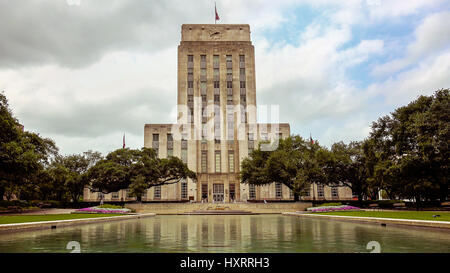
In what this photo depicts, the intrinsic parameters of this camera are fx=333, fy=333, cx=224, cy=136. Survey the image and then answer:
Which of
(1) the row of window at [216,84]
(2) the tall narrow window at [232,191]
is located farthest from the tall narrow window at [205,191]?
(1) the row of window at [216,84]

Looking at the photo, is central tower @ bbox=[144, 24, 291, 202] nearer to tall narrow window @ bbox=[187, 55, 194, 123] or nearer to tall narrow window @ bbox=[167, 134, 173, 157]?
tall narrow window @ bbox=[187, 55, 194, 123]

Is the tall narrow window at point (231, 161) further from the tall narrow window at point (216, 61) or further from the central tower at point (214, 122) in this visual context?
the tall narrow window at point (216, 61)

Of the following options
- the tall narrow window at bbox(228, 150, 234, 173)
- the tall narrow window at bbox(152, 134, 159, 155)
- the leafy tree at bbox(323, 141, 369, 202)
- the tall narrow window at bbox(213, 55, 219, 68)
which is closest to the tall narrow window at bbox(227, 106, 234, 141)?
the tall narrow window at bbox(228, 150, 234, 173)

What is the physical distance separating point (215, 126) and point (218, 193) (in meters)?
14.0

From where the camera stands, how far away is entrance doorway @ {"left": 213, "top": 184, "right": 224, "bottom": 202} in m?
66.6

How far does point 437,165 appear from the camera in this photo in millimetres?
30344

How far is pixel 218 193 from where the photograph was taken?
220 feet

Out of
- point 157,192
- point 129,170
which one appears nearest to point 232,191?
point 157,192

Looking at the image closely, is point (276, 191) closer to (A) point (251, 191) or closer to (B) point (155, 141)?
(A) point (251, 191)

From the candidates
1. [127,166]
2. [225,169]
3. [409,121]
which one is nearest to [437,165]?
[409,121]

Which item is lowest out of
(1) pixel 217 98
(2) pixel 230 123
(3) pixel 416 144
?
(3) pixel 416 144

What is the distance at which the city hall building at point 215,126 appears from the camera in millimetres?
67375
